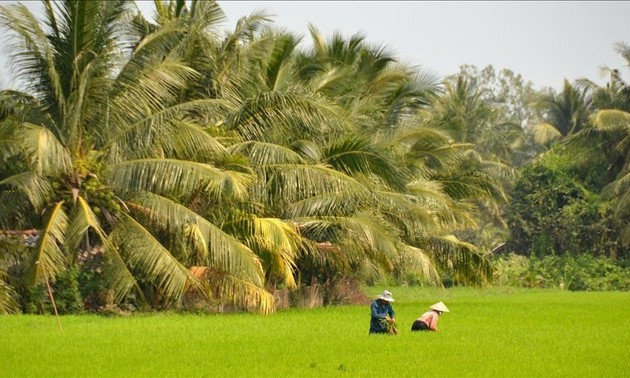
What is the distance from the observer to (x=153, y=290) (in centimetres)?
1902

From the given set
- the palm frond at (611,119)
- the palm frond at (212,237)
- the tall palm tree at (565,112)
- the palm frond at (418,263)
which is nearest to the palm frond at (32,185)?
the palm frond at (212,237)

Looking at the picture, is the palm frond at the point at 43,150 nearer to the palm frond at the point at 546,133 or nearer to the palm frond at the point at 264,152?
the palm frond at the point at 264,152

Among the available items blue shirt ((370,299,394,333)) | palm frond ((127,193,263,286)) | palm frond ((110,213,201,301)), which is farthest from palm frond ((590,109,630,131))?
blue shirt ((370,299,394,333))

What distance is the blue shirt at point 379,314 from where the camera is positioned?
599 inches

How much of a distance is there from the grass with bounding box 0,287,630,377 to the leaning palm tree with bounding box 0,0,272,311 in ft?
3.17

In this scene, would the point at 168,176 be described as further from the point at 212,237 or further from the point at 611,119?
the point at 611,119

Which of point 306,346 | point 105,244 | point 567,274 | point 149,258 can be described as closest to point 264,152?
point 149,258

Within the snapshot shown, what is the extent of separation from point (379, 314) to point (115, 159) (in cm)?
521

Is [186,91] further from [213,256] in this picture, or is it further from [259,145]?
[213,256]

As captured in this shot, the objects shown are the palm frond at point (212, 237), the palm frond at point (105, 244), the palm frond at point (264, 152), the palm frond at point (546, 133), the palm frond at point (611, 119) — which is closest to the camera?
the palm frond at point (105, 244)

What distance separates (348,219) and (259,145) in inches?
→ 87.2

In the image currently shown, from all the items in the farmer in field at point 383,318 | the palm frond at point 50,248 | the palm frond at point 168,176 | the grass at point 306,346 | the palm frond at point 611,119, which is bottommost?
the grass at point 306,346

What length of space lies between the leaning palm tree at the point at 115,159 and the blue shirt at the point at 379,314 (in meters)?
2.94

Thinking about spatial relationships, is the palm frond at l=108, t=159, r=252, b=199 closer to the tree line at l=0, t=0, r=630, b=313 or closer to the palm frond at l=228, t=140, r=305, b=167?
the tree line at l=0, t=0, r=630, b=313
